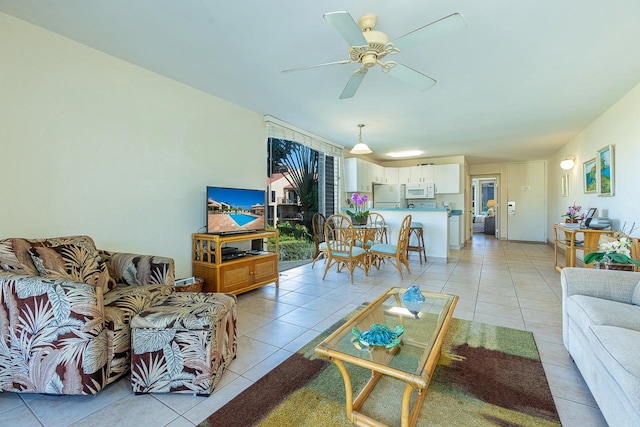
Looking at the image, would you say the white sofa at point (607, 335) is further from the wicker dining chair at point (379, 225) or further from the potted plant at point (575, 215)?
the potted plant at point (575, 215)

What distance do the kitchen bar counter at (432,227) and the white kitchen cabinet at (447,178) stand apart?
1.88 meters

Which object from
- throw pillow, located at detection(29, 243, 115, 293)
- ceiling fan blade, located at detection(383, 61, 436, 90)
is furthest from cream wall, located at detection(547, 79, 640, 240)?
throw pillow, located at detection(29, 243, 115, 293)

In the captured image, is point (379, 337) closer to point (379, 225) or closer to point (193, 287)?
point (193, 287)

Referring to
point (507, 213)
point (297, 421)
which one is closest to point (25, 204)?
point (297, 421)

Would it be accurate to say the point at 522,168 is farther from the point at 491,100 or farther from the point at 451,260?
the point at 491,100

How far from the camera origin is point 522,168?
26.5ft

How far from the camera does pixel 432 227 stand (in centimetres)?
531

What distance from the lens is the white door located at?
7836mm

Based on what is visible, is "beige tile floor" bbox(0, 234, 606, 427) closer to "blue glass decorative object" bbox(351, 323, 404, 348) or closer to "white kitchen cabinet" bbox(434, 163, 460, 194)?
"blue glass decorative object" bbox(351, 323, 404, 348)

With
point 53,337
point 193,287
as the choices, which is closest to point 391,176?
point 193,287

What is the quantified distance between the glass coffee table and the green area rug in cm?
8

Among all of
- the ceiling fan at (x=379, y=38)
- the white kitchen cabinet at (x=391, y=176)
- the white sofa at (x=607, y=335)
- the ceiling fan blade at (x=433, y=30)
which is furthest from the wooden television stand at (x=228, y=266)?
the white kitchen cabinet at (x=391, y=176)

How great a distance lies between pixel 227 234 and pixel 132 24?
1997mm

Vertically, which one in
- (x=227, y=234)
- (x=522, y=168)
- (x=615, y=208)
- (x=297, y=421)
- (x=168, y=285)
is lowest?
(x=297, y=421)
